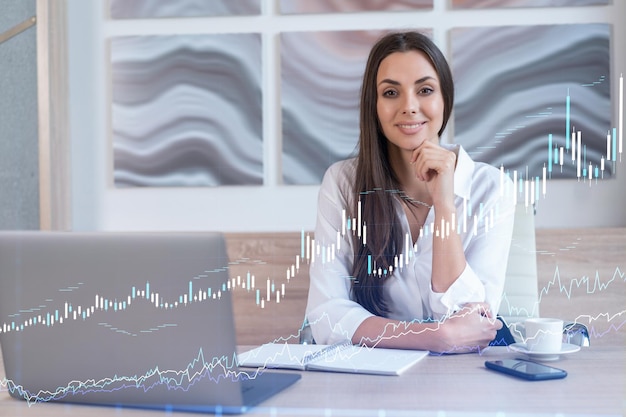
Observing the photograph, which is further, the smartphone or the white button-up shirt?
the white button-up shirt

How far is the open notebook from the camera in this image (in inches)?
43.9

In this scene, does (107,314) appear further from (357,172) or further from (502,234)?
(502,234)

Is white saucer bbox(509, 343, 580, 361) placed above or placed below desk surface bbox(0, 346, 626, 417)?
above

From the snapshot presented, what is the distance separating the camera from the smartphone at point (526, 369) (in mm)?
1029

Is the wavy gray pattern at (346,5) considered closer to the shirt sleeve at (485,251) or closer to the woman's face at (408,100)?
the woman's face at (408,100)

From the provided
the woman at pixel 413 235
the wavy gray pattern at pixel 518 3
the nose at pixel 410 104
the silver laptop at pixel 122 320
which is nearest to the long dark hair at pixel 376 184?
the woman at pixel 413 235

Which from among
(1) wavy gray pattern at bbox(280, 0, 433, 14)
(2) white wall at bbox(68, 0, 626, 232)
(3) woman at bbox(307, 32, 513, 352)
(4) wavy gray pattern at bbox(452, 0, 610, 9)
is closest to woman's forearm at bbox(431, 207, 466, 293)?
(3) woman at bbox(307, 32, 513, 352)

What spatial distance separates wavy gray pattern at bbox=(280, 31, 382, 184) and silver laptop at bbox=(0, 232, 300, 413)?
802 mm

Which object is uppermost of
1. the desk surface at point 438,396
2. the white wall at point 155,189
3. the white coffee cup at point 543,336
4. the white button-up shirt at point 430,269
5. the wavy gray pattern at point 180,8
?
the wavy gray pattern at point 180,8

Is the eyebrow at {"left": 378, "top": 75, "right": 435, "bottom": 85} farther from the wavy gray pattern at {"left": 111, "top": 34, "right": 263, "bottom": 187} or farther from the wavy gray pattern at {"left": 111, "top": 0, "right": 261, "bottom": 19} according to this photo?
the wavy gray pattern at {"left": 111, "top": 0, "right": 261, "bottom": 19}

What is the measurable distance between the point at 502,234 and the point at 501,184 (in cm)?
12

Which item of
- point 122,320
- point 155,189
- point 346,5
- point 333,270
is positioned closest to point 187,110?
point 155,189

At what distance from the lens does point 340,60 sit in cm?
181

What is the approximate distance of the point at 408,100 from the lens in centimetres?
137
